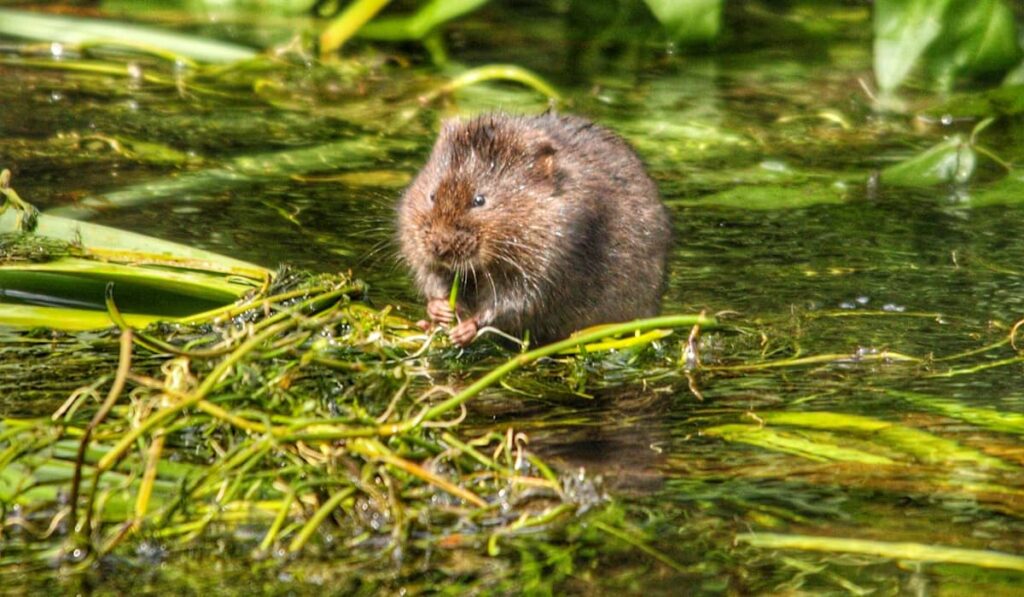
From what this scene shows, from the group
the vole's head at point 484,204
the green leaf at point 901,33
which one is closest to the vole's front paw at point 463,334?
the vole's head at point 484,204

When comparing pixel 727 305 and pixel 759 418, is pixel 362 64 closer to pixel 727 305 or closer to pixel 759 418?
pixel 727 305

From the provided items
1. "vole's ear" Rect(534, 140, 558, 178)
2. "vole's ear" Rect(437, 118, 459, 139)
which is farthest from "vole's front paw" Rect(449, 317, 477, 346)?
"vole's ear" Rect(437, 118, 459, 139)

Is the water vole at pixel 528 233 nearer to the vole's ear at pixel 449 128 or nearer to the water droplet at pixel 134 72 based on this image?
the vole's ear at pixel 449 128

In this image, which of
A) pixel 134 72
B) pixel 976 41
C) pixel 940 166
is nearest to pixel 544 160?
pixel 940 166

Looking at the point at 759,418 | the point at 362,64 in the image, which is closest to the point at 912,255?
the point at 759,418

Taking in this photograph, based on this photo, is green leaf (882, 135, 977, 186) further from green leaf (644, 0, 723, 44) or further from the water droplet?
the water droplet
